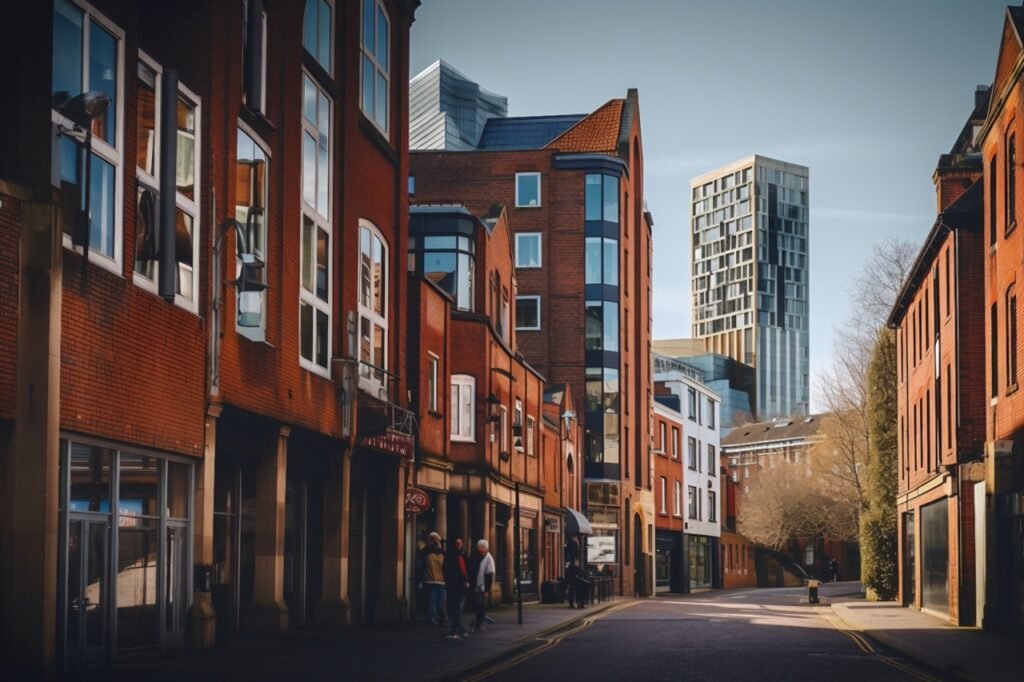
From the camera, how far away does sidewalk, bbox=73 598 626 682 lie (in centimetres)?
1741

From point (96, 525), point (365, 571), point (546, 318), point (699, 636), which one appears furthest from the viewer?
point (546, 318)

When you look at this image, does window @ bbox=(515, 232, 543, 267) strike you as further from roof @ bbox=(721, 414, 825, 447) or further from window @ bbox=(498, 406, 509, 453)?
roof @ bbox=(721, 414, 825, 447)

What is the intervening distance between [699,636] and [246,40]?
43.5 feet

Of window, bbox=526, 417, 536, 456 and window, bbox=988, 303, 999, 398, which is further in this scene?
window, bbox=526, 417, 536, 456

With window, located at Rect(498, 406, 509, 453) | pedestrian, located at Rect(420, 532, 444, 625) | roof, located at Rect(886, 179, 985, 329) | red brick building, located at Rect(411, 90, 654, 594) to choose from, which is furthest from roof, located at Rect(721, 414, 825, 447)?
pedestrian, located at Rect(420, 532, 444, 625)

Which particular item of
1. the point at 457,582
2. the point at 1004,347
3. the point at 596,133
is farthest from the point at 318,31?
the point at 596,133

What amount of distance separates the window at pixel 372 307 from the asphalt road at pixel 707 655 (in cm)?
654

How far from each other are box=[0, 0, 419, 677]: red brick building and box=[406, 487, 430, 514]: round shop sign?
0.67m

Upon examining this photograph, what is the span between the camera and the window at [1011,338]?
29953mm

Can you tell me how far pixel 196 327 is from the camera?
21.0 meters

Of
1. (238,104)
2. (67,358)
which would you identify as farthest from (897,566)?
A: (67,358)

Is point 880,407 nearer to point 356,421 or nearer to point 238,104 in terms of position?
point 356,421

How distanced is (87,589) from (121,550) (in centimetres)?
127

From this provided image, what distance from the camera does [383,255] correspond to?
1271 inches
